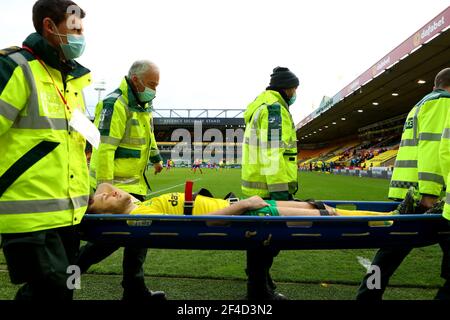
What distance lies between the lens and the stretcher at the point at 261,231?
83.7 inches

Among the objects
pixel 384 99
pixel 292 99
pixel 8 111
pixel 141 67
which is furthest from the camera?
pixel 384 99

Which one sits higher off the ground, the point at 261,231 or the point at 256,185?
the point at 256,185

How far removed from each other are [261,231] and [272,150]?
888 millimetres

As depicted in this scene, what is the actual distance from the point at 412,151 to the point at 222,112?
49786 mm

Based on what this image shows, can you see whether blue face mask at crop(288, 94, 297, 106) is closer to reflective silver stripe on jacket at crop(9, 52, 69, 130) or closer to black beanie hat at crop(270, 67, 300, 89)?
black beanie hat at crop(270, 67, 300, 89)

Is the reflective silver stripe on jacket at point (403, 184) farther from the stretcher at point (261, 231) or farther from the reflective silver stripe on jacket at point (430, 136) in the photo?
the stretcher at point (261, 231)

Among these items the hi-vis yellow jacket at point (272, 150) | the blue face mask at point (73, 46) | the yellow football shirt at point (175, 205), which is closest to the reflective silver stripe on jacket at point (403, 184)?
the hi-vis yellow jacket at point (272, 150)

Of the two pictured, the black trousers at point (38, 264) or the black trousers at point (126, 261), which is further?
the black trousers at point (126, 261)

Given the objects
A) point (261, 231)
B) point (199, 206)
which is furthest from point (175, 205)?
point (261, 231)

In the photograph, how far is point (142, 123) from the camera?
10.4 ft

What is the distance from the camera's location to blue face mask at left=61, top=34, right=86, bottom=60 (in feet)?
6.09

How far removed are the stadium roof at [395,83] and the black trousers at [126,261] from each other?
469 inches

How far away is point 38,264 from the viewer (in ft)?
5.07

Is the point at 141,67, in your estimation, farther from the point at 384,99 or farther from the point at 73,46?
the point at 384,99
